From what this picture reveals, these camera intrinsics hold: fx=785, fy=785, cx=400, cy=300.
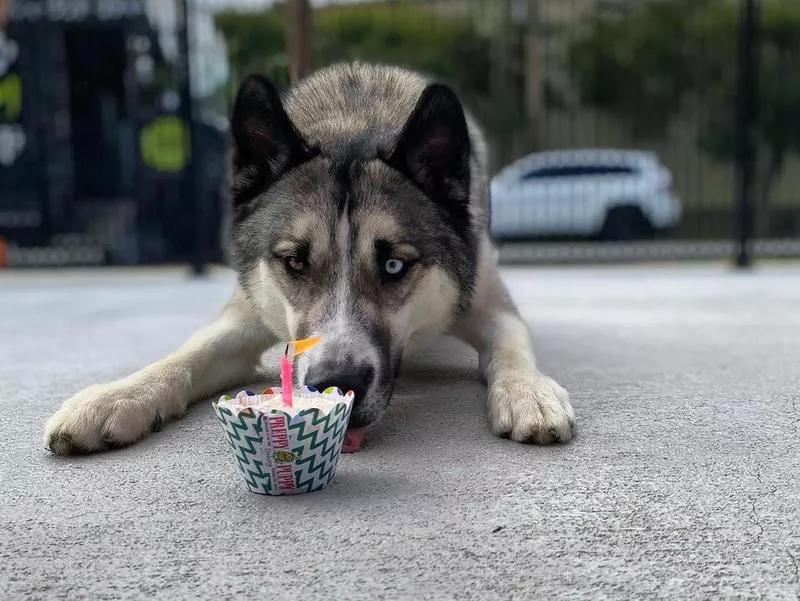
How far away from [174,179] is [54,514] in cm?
634

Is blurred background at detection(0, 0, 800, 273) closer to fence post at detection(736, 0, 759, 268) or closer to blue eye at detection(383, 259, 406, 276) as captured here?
fence post at detection(736, 0, 759, 268)

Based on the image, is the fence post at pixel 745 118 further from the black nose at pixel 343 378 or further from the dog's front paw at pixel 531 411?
the black nose at pixel 343 378

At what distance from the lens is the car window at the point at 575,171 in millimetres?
9742

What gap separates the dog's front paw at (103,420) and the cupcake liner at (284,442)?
0.42 m

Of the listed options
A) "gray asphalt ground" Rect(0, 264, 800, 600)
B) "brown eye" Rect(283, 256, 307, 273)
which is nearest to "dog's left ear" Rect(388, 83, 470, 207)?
"brown eye" Rect(283, 256, 307, 273)

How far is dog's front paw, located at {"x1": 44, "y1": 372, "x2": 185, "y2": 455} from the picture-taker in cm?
174

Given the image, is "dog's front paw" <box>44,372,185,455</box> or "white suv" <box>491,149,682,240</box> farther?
"white suv" <box>491,149,682,240</box>

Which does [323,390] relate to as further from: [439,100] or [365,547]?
[439,100]

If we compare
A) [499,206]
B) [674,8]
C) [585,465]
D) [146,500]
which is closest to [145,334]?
[146,500]

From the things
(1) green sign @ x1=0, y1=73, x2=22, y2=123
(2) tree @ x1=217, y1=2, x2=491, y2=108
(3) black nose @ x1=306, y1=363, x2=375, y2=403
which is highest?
(2) tree @ x1=217, y1=2, x2=491, y2=108

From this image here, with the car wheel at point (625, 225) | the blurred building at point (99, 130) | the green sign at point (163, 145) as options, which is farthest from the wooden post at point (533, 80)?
the green sign at point (163, 145)

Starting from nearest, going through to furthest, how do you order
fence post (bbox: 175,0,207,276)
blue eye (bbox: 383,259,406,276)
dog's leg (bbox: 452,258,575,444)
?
dog's leg (bbox: 452,258,575,444) < blue eye (bbox: 383,259,406,276) < fence post (bbox: 175,0,207,276)

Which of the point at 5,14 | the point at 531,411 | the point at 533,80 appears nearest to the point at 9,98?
the point at 5,14

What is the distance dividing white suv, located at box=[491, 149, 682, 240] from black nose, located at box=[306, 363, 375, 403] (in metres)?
7.35
